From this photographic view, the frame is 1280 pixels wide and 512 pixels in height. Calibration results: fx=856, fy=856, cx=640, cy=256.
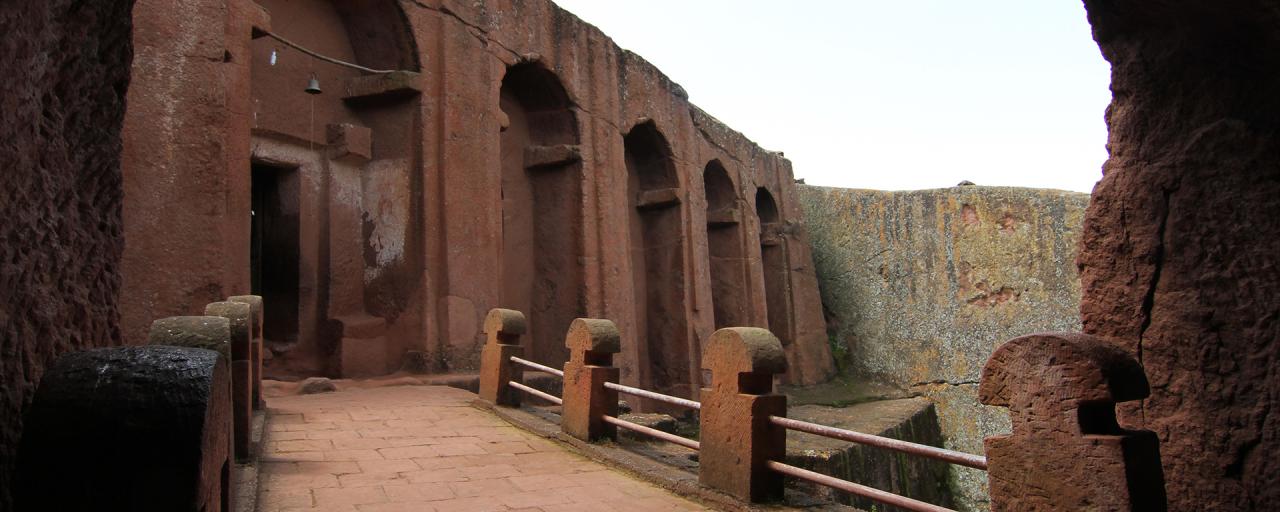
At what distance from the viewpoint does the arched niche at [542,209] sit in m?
11.5

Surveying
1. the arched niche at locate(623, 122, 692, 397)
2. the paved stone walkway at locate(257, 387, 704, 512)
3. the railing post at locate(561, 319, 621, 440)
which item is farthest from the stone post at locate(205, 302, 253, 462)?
the arched niche at locate(623, 122, 692, 397)

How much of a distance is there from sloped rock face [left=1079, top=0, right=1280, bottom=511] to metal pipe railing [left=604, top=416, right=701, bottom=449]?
2325 mm

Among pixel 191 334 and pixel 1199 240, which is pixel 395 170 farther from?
pixel 1199 240

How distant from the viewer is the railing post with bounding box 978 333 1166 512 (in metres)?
2.75

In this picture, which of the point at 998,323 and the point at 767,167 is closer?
the point at 998,323

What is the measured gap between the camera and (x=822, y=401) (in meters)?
16.5

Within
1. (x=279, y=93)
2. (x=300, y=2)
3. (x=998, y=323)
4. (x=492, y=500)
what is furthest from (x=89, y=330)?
(x=998, y=323)

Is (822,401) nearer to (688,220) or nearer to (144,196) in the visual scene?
(688,220)

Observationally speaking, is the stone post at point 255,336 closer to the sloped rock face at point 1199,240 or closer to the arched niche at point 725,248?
the sloped rock face at point 1199,240

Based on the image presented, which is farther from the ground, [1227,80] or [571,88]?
[571,88]

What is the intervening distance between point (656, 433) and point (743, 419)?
98 centimetres

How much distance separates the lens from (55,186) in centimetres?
218

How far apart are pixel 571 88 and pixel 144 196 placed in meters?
6.11

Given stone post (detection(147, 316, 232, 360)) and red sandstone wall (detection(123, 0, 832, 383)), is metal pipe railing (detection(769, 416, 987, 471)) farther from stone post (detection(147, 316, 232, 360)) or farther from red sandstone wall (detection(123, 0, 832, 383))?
red sandstone wall (detection(123, 0, 832, 383))
